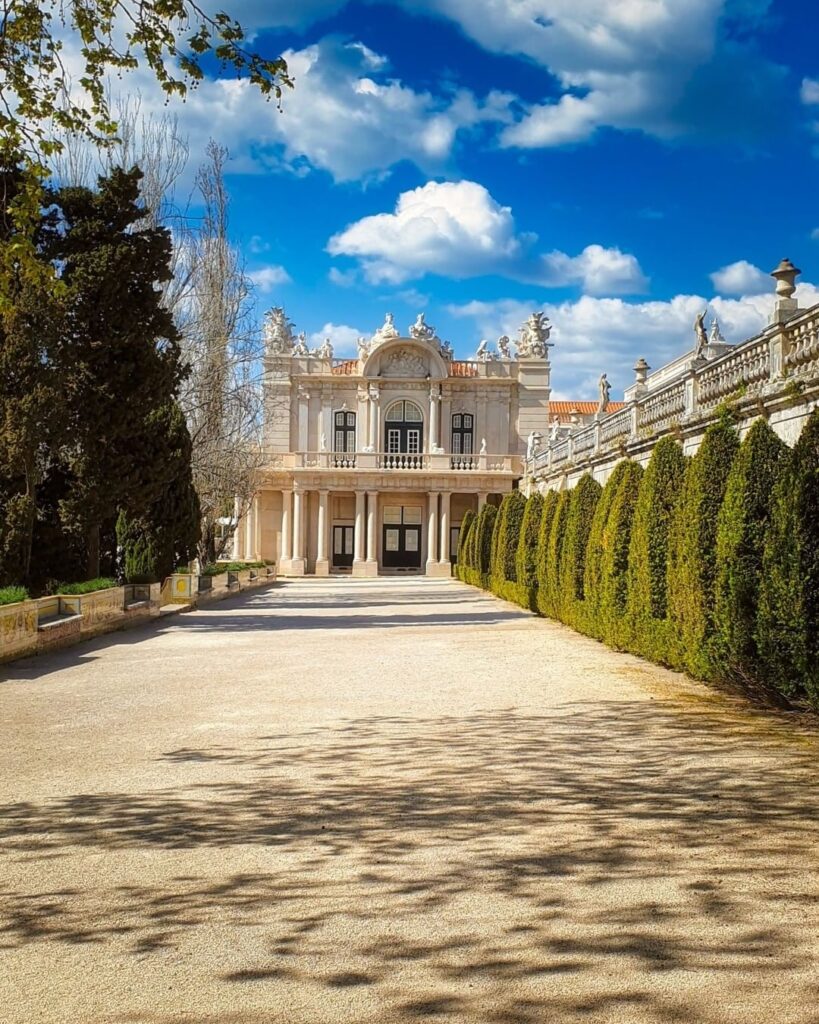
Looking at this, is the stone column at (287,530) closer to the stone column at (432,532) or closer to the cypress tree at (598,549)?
the stone column at (432,532)

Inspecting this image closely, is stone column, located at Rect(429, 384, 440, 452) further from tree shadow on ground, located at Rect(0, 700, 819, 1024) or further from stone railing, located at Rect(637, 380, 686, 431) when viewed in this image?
tree shadow on ground, located at Rect(0, 700, 819, 1024)

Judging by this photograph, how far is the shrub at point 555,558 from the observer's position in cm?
1950

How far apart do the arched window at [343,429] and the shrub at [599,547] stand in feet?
119

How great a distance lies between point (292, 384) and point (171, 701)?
43.1m

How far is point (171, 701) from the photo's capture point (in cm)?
971

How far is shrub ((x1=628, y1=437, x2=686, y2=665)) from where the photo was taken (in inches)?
496

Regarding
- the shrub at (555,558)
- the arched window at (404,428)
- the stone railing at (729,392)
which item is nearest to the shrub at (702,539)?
the stone railing at (729,392)

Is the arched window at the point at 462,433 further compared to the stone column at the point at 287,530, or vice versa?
the arched window at the point at 462,433

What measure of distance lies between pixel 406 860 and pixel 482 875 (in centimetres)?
41

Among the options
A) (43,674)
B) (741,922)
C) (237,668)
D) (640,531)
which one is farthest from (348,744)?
(640,531)

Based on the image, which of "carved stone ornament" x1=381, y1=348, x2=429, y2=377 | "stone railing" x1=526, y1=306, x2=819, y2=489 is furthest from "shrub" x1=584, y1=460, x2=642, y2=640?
"carved stone ornament" x1=381, y1=348, x2=429, y2=377

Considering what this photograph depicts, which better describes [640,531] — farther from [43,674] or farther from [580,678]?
[43,674]

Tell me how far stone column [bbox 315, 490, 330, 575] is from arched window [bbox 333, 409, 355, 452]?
3.30m

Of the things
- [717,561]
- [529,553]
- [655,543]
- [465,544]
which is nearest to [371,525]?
[465,544]
